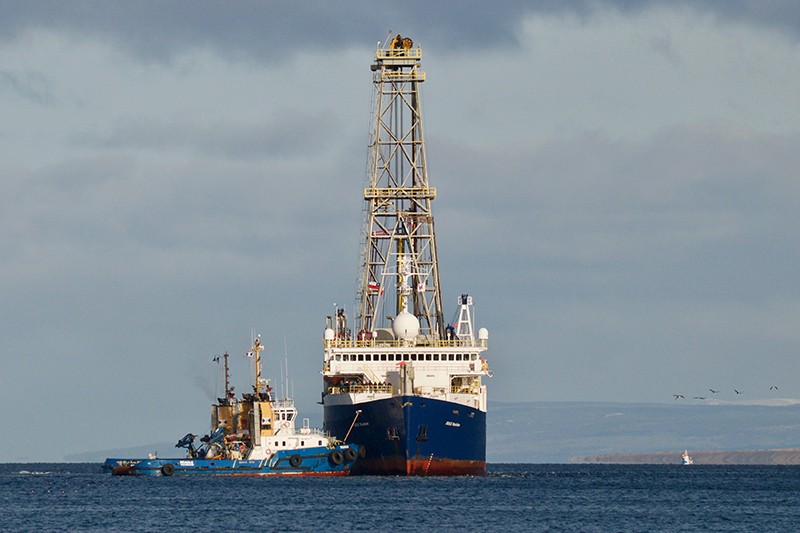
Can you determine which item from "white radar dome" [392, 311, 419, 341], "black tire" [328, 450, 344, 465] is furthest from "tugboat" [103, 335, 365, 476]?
"white radar dome" [392, 311, 419, 341]

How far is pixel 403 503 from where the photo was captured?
95.4 m

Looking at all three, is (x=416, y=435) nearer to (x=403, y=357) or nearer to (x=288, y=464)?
(x=403, y=357)

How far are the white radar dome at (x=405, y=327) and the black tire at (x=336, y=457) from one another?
30.9 feet

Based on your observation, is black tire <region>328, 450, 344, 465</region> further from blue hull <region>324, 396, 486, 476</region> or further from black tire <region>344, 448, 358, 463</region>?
blue hull <region>324, 396, 486, 476</region>

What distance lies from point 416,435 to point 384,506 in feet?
57.2

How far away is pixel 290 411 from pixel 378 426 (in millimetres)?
9942

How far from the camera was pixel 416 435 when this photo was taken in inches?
4345

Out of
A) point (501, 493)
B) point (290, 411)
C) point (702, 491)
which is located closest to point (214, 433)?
point (290, 411)

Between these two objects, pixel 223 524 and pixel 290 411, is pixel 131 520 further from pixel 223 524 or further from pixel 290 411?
pixel 290 411

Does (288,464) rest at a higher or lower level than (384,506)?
higher

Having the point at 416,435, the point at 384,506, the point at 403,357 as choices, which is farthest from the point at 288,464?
the point at 384,506

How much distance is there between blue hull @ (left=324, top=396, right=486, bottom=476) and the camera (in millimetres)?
110250

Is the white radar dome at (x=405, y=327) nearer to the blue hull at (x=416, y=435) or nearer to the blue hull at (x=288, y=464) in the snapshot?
the blue hull at (x=416, y=435)

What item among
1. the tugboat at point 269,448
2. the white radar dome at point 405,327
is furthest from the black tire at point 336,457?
the white radar dome at point 405,327
